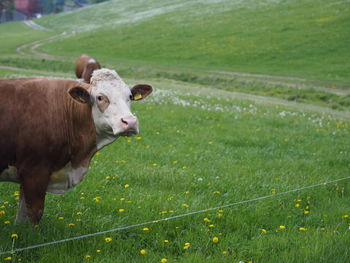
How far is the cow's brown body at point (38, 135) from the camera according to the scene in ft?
17.9

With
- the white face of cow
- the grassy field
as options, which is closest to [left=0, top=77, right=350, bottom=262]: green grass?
the grassy field

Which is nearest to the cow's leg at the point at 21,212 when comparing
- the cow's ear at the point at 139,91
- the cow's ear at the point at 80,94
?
the cow's ear at the point at 80,94

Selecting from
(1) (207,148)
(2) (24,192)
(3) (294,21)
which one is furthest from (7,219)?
(3) (294,21)

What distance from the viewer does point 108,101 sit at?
5602mm

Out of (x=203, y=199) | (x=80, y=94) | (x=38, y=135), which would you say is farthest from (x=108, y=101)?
(x=203, y=199)

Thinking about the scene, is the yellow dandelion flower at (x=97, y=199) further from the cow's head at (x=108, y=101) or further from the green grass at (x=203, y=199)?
the cow's head at (x=108, y=101)

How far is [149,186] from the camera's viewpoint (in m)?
7.93

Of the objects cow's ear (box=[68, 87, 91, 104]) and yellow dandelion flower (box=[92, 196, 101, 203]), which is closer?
cow's ear (box=[68, 87, 91, 104])

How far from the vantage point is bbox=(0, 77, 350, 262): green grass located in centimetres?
553

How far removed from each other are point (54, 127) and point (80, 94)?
1.89 feet

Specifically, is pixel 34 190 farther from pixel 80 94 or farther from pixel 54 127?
pixel 80 94

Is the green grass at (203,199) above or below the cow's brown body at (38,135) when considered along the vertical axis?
below

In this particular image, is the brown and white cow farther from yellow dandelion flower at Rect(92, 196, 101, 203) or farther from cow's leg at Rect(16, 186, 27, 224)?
yellow dandelion flower at Rect(92, 196, 101, 203)

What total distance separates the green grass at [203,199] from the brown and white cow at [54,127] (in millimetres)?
658
